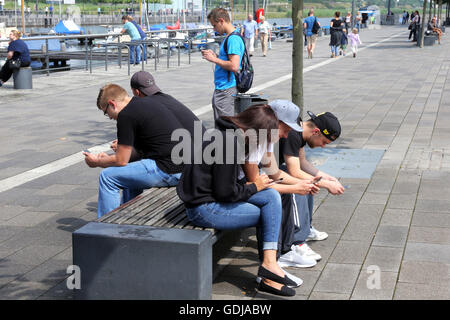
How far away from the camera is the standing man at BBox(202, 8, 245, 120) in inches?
276

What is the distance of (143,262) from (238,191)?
0.77 metres

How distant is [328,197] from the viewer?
6.62 meters

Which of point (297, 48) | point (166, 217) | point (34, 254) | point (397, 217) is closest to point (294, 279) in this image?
point (166, 217)

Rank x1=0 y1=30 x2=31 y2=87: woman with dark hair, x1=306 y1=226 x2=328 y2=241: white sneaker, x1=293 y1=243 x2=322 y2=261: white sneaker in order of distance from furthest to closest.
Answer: x1=0 y1=30 x2=31 y2=87: woman with dark hair, x1=306 y1=226 x2=328 y2=241: white sneaker, x1=293 y1=243 x2=322 y2=261: white sneaker

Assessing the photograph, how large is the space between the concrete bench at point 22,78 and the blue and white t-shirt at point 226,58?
9212 millimetres

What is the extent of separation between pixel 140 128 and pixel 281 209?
1.27 m

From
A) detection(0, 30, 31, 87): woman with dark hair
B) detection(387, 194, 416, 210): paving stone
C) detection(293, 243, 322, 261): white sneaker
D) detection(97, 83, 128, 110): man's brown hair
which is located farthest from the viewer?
detection(0, 30, 31, 87): woman with dark hair

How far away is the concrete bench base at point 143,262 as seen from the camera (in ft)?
12.5

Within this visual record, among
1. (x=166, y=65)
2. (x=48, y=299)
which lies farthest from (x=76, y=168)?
(x=166, y=65)

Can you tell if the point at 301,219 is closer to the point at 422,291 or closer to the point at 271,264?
the point at 271,264

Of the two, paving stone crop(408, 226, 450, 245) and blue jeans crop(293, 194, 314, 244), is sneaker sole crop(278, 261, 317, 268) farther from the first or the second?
paving stone crop(408, 226, 450, 245)

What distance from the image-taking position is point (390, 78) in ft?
58.0

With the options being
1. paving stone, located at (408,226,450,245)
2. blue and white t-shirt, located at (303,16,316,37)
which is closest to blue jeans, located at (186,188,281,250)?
paving stone, located at (408,226,450,245)

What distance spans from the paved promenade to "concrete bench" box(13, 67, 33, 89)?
15.8 inches
